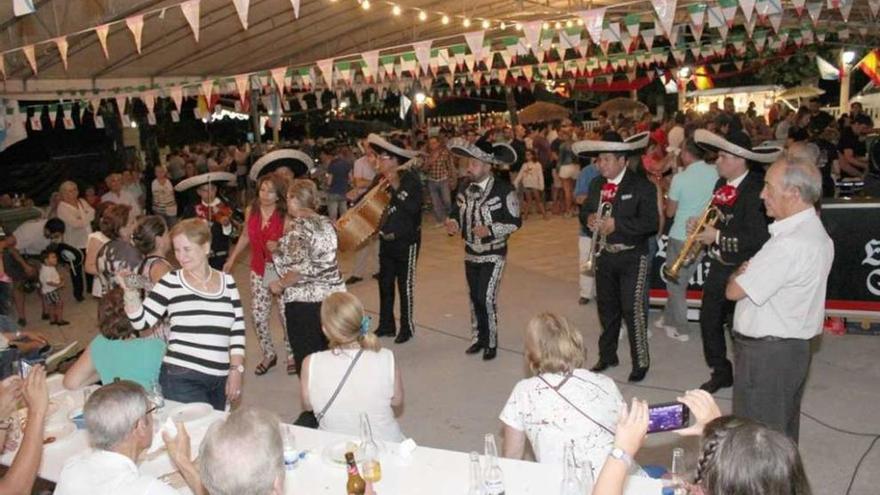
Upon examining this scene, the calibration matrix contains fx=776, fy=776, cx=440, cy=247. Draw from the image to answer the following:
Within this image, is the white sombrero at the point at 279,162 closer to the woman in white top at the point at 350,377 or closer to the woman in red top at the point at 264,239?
the woman in red top at the point at 264,239

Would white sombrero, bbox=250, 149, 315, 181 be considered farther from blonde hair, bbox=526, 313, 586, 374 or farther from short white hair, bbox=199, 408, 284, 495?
short white hair, bbox=199, 408, 284, 495

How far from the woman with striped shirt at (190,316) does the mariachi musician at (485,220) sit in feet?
7.72

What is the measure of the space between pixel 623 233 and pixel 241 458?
366 cm

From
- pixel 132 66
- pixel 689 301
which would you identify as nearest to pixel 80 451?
pixel 689 301

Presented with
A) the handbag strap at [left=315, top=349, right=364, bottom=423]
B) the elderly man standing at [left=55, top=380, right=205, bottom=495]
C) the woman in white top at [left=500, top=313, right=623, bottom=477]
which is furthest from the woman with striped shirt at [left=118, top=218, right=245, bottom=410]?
the woman in white top at [left=500, top=313, right=623, bottom=477]

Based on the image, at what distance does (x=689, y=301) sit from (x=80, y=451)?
17.1ft

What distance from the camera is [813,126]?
12.0 m

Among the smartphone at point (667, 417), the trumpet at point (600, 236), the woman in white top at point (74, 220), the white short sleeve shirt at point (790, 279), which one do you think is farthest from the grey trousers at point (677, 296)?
the woman in white top at point (74, 220)

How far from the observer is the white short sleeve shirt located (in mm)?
3396

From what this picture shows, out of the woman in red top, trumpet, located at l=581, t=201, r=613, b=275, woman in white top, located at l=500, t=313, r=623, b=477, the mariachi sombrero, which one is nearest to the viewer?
woman in white top, located at l=500, t=313, r=623, b=477

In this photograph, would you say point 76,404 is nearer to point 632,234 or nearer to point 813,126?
point 632,234

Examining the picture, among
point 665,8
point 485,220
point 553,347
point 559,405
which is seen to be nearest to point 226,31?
point 665,8

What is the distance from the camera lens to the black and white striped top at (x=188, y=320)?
12.8ft

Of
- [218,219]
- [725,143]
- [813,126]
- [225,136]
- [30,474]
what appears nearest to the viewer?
[30,474]
